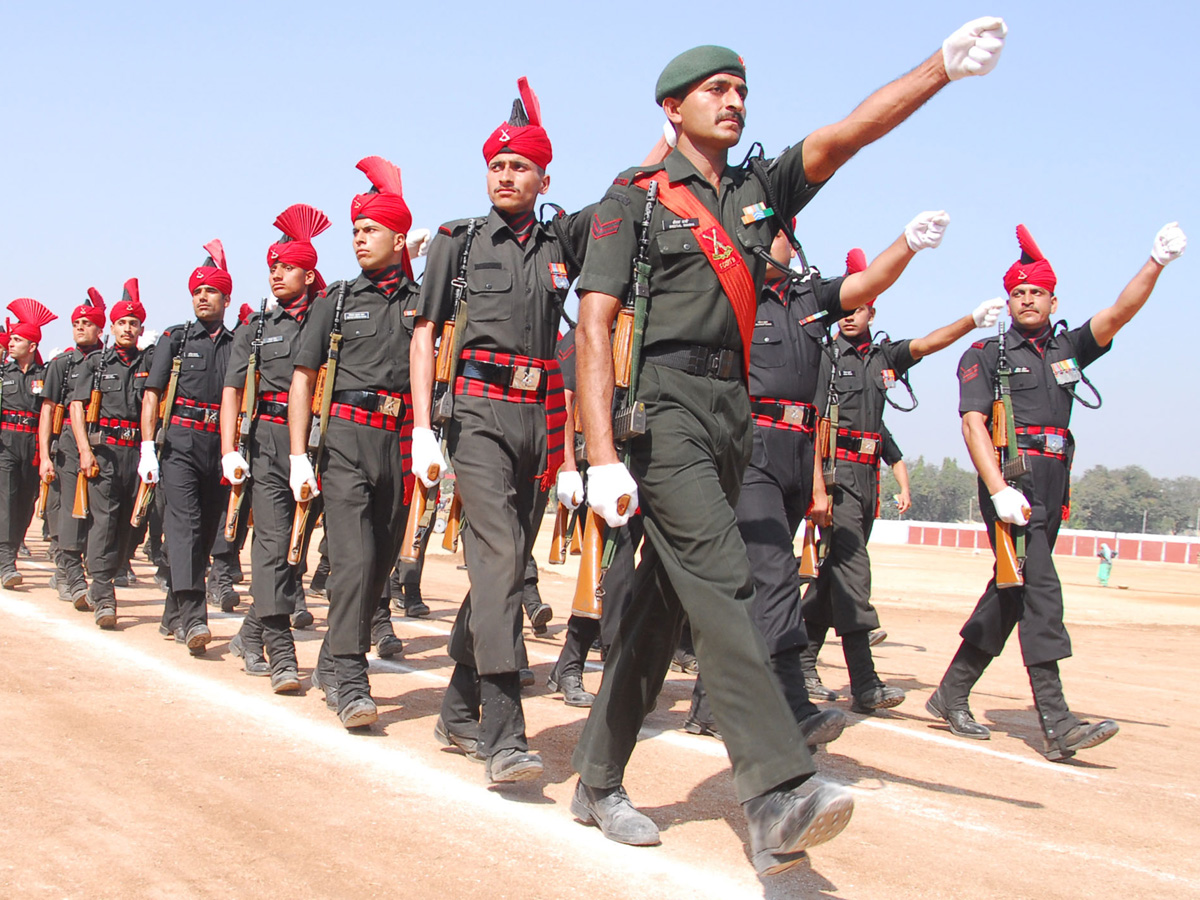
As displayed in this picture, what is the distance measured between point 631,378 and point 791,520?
2354 millimetres

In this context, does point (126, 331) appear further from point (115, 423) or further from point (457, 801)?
point (457, 801)

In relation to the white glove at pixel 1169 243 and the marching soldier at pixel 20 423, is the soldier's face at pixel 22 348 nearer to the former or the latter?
the marching soldier at pixel 20 423

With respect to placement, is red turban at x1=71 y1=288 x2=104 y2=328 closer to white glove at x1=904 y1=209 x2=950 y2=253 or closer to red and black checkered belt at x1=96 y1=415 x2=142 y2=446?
red and black checkered belt at x1=96 y1=415 x2=142 y2=446

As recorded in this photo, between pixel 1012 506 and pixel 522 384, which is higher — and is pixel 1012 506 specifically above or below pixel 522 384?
below

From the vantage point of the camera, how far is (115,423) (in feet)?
32.9

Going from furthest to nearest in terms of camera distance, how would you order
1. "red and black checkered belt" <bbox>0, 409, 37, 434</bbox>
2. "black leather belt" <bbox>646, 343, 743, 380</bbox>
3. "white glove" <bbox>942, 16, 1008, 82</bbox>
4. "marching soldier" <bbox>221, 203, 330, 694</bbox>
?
"red and black checkered belt" <bbox>0, 409, 37, 434</bbox> → "marching soldier" <bbox>221, 203, 330, 694</bbox> → "black leather belt" <bbox>646, 343, 743, 380</bbox> → "white glove" <bbox>942, 16, 1008, 82</bbox>

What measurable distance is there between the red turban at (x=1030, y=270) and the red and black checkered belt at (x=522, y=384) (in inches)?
123

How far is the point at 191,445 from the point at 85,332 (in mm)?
3439

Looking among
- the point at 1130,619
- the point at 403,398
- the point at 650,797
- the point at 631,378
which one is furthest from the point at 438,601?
the point at 1130,619

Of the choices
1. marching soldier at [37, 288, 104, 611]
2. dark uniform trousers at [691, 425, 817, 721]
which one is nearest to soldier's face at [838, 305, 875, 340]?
dark uniform trousers at [691, 425, 817, 721]

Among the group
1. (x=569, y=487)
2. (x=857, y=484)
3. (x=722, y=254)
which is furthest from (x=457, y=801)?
(x=857, y=484)

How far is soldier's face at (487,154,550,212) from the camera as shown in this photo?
552 cm

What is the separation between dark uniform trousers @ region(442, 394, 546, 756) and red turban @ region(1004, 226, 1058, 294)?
3268mm

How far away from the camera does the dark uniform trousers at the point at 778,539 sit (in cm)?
521
